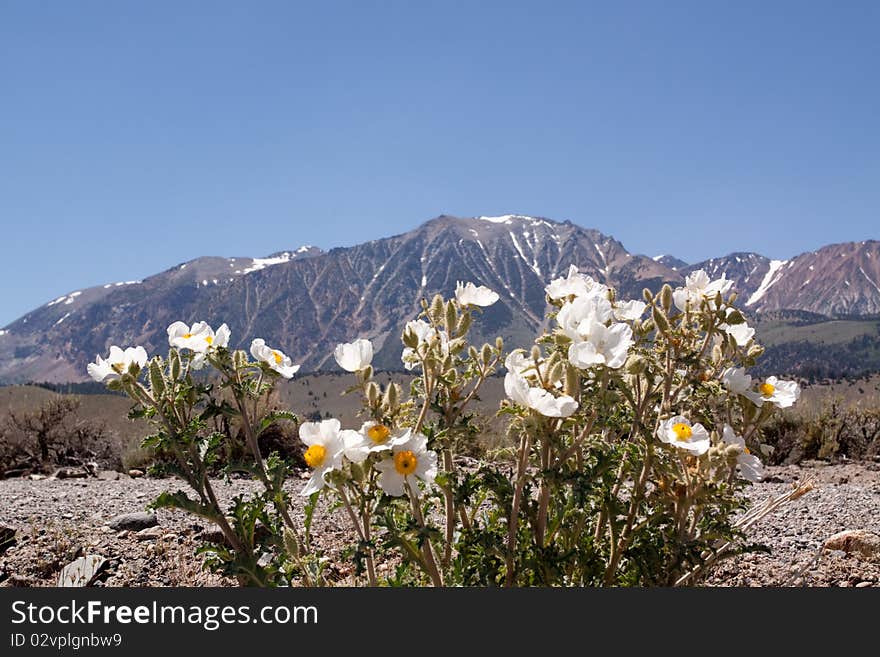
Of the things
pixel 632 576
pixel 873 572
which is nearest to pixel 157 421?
pixel 632 576

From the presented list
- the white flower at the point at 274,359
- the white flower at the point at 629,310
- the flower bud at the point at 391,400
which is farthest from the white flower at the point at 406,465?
the white flower at the point at 629,310

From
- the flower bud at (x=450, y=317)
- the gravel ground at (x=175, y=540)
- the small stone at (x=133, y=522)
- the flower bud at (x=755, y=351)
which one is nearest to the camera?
the flower bud at (x=450, y=317)

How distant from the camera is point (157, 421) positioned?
3209mm

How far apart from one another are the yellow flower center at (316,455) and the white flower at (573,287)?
1.43m

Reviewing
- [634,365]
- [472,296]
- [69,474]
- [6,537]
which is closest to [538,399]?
[634,365]

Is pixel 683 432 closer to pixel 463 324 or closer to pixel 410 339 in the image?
pixel 463 324

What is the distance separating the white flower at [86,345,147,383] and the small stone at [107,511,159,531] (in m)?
3.07

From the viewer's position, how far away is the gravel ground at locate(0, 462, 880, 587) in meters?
4.66

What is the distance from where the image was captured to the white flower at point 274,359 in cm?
323

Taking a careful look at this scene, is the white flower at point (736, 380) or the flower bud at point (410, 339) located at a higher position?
the flower bud at point (410, 339)

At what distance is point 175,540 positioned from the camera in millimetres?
5359

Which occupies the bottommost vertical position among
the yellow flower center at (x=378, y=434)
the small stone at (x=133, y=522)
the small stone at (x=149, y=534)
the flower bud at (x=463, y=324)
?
the small stone at (x=149, y=534)

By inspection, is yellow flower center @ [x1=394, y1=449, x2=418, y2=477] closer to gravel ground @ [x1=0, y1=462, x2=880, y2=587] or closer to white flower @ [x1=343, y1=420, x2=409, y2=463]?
white flower @ [x1=343, y1=420, x2=409, y2=463]

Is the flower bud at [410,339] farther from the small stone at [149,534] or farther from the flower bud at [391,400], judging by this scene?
the small stone at [149,534]
